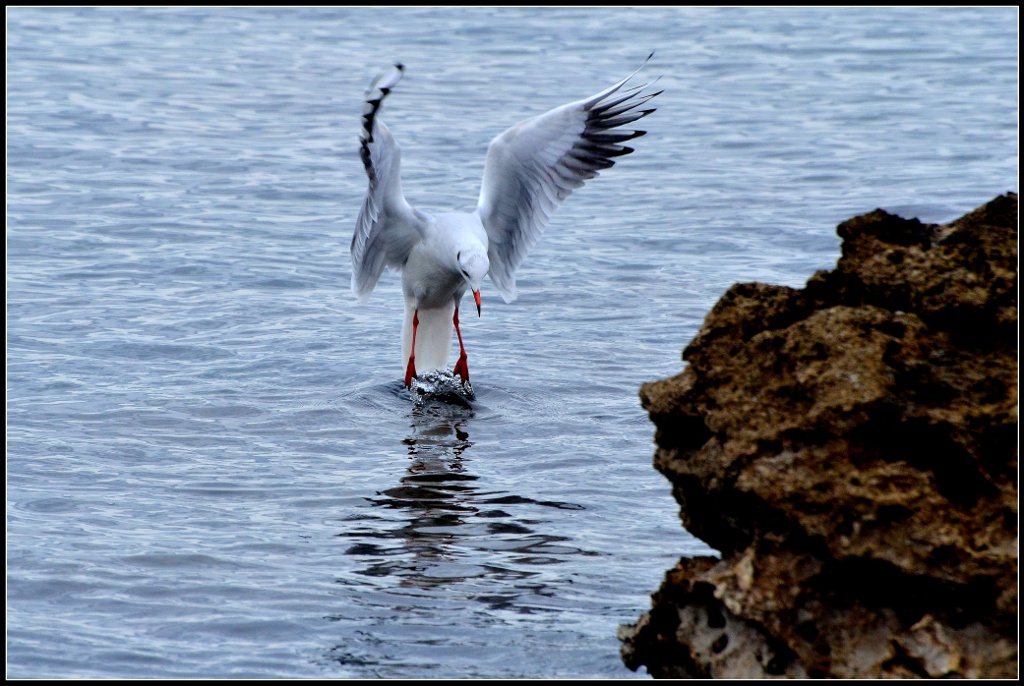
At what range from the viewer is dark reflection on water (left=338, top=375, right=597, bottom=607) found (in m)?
5.82

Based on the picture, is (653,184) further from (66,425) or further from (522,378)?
(66,425)

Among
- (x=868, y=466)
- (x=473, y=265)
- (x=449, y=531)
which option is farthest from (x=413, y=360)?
(x=868, y=466)

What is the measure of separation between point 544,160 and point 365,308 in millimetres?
2675

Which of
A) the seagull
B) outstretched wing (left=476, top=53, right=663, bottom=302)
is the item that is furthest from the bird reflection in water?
outstretched wing (left=476, top=53, right=663, bottom=302)

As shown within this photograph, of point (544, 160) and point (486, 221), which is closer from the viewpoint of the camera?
point (544, 160)

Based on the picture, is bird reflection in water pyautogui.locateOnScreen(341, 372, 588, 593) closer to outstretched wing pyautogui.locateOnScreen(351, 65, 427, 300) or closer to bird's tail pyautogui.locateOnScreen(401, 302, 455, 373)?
outstretched wing pyautogui.locateOnScreen(351, 65, 427, 300)

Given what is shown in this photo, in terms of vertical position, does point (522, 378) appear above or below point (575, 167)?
below

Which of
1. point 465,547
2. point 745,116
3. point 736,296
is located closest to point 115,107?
point 745,116

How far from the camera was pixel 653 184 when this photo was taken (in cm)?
1520

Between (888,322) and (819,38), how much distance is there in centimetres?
2016

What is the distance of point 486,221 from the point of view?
967 cm

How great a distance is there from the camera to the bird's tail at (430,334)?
9719 millimetres

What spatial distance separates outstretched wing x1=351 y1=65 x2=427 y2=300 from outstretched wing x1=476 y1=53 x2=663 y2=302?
56 centimetres

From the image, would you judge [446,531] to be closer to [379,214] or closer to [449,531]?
[449,531]
